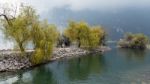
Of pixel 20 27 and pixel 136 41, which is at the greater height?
pixel 20 27

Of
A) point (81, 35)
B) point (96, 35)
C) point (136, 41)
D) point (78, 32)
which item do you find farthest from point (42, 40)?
point (136, 41)

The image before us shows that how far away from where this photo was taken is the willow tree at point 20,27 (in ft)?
251

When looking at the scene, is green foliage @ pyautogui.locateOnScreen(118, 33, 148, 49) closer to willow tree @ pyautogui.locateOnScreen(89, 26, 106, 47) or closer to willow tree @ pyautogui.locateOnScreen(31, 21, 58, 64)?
willow tree @ pyautogui.locateOnScreen(89, 26, 106, 47)

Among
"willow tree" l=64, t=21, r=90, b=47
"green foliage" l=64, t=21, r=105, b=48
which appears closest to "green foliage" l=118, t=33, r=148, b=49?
"green foliage" l=64, t=21, r=105, b=48

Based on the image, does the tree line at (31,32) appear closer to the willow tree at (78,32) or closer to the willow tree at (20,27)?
the willow tree at (20,27)

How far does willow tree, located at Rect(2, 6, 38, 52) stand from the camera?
7662 centimetres

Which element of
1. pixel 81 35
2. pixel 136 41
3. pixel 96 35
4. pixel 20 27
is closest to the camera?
pixel 20 27

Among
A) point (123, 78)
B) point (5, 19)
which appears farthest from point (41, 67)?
point (123, 78)

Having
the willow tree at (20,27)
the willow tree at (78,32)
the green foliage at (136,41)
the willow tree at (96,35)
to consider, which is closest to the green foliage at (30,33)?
the willow tree at (20,27)

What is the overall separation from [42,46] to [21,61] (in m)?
7.38

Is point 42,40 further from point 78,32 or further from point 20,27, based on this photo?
point 78,32

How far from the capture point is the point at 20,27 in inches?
3019

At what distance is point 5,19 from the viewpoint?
77875 millimetres

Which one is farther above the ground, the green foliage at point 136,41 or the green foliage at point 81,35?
the green foliage at point 81,35
